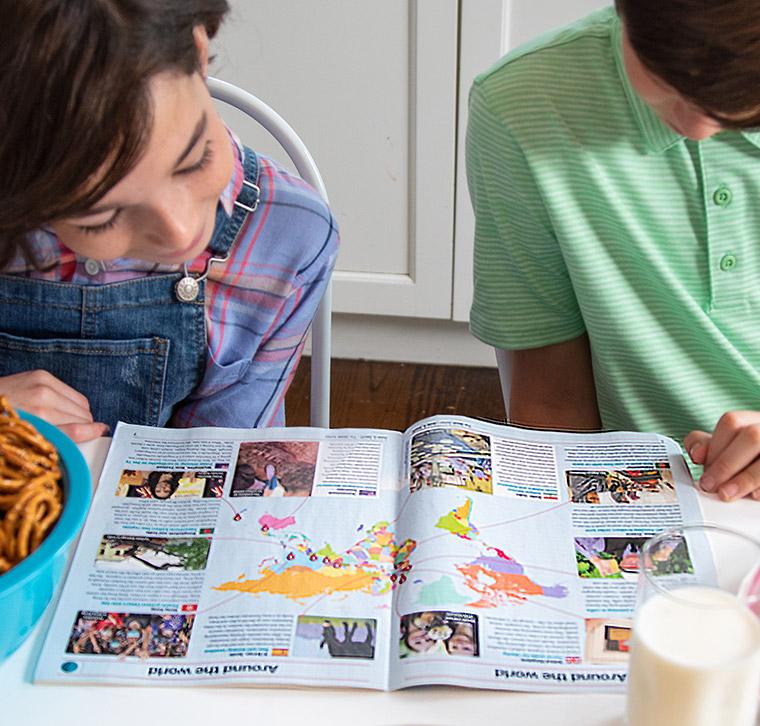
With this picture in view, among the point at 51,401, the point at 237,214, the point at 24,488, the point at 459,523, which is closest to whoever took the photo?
the point at 24,488

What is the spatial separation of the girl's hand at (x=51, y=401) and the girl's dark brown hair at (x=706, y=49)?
49 centimetres

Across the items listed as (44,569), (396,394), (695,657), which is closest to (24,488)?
(44,569)

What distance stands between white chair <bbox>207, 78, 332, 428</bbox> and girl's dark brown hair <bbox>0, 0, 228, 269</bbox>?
279 millimetres

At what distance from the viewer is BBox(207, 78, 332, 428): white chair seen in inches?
38.1

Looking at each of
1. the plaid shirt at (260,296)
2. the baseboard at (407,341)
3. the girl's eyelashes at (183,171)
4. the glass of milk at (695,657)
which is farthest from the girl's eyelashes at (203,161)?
the baseboard at (407,341)

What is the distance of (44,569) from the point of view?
610 millimetres

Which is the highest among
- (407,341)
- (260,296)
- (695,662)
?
(407,341)

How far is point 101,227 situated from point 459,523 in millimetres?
318

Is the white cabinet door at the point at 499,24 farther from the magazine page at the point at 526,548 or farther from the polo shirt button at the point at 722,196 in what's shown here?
the magazine page at the point at 526,548

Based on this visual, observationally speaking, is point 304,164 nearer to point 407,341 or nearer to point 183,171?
point 183,171

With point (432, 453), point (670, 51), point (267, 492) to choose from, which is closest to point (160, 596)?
point (267, 492)

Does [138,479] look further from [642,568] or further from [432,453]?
[642,568]

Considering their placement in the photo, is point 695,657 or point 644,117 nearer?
point 695,657

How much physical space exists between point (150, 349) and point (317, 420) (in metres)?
0.21
